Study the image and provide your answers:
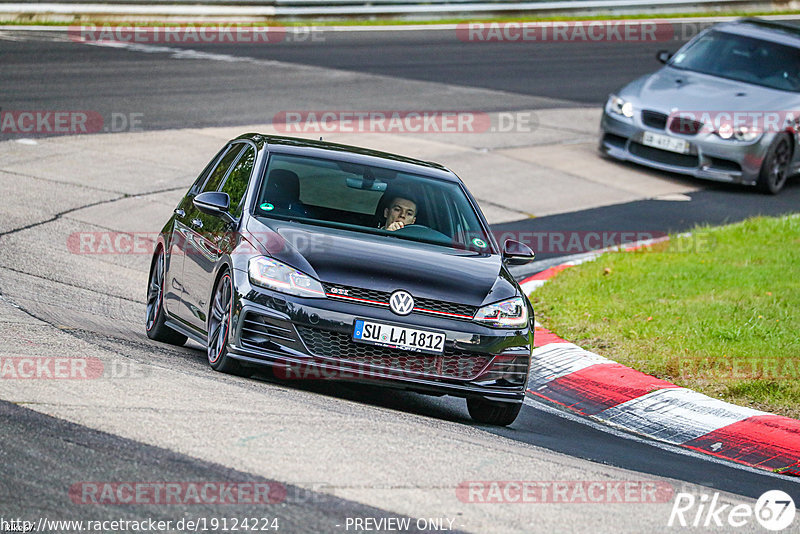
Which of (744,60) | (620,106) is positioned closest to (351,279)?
(620,106)

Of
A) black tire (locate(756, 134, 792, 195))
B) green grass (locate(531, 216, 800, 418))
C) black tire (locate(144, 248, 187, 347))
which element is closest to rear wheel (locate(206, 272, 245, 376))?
black tire (locate(144, 248, 187, 347))

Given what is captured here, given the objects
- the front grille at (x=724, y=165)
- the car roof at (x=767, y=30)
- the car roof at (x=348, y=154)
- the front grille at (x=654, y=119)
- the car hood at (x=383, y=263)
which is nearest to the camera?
the car hood at (x=383, y=263)

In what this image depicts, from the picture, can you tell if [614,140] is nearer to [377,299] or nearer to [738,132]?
[738,132]

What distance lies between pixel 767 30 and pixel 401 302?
14.1m

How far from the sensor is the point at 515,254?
27.7 ft

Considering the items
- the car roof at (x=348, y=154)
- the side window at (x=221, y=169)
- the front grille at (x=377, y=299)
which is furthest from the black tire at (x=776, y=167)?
the front grille at (x=377, y=299)

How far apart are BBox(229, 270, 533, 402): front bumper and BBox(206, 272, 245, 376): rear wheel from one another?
11 centimetres

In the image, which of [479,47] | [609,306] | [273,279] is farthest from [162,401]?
[479,47]

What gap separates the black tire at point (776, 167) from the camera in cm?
1744

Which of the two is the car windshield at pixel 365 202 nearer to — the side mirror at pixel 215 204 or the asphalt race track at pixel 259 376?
the side mirror at pixel 215 204

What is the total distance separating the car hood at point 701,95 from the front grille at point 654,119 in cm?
7

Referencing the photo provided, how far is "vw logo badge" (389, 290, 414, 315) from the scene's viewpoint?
729 centimetres

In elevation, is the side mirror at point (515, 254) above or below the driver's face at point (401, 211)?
below

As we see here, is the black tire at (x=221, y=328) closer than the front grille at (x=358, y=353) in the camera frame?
No
